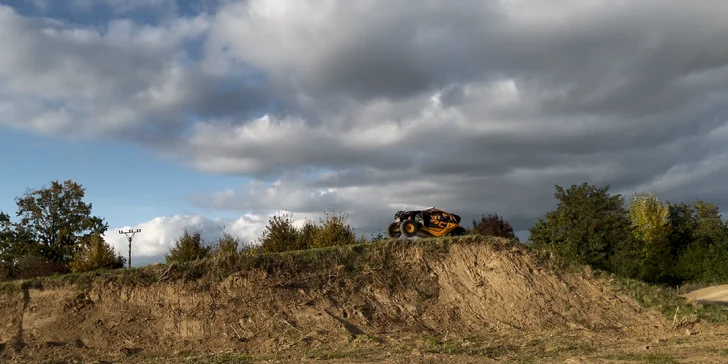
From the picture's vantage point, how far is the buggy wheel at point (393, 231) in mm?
20469

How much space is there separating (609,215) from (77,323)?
28764 mm

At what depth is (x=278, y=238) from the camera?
24266 mm

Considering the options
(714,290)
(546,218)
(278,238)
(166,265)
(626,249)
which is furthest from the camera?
(546,218)

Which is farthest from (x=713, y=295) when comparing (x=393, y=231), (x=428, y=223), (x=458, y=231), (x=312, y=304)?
(x=312, y=304)

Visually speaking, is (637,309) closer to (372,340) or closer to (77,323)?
(372,340)

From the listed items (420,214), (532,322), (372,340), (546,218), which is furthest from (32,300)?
(546,218)

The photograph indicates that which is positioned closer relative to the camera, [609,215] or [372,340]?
[372,340]

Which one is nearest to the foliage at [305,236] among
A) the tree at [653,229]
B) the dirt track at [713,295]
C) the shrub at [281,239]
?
the shrub at [281,239]

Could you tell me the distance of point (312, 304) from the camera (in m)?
16.6

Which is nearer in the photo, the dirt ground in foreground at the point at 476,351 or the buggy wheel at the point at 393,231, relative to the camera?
the dirt ground in foreground at the point at 476,351

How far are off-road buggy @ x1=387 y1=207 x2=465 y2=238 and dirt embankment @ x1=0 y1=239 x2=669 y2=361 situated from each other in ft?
3.77

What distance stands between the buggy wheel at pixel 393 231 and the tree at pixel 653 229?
111 feet

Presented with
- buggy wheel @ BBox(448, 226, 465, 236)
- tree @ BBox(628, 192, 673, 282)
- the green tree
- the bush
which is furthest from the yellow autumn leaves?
the bush

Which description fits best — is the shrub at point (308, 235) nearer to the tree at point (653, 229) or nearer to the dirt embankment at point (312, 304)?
the dirt embankment at point (312, 304)
